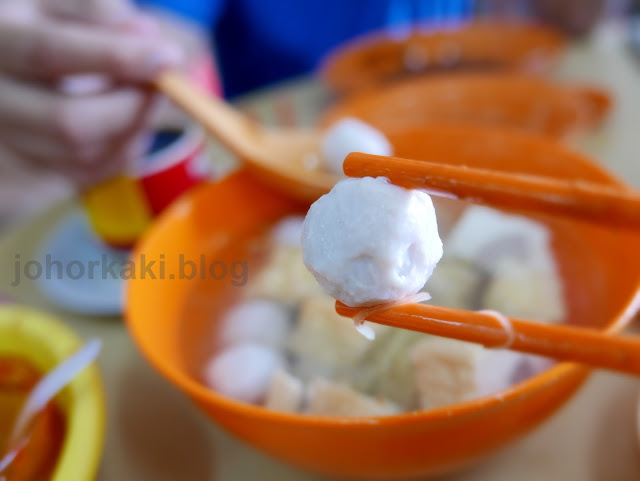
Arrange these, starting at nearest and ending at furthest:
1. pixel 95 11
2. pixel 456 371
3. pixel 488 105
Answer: pixel 456 371 < pixel 95 11 < pixel 488 105

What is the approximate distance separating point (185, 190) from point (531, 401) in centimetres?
55

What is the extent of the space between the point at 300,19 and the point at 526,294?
113cm

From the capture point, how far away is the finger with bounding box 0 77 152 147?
0.70 meters

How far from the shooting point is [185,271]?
609 mm

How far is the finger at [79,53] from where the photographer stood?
666 mm

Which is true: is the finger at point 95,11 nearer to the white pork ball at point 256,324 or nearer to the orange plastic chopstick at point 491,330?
the white pork ball at point 256,324

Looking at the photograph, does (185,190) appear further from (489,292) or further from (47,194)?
(47,194)

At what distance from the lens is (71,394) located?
0.48 metres

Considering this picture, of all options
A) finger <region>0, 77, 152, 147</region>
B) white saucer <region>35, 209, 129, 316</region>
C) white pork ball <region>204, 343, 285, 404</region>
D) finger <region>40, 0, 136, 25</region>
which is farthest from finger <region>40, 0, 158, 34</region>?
white pork ball <region>204, 343, 285, 404</region>

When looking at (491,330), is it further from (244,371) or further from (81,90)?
(81,90)

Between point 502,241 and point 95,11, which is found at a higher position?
point 95,11

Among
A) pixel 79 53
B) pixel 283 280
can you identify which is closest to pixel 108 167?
pixel 79 53

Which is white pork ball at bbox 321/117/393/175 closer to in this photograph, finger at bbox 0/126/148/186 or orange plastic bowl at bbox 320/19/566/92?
finger at bbox 0/126/148/186

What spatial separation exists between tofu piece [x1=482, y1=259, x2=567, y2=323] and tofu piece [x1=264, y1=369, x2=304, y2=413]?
7.1 inches
